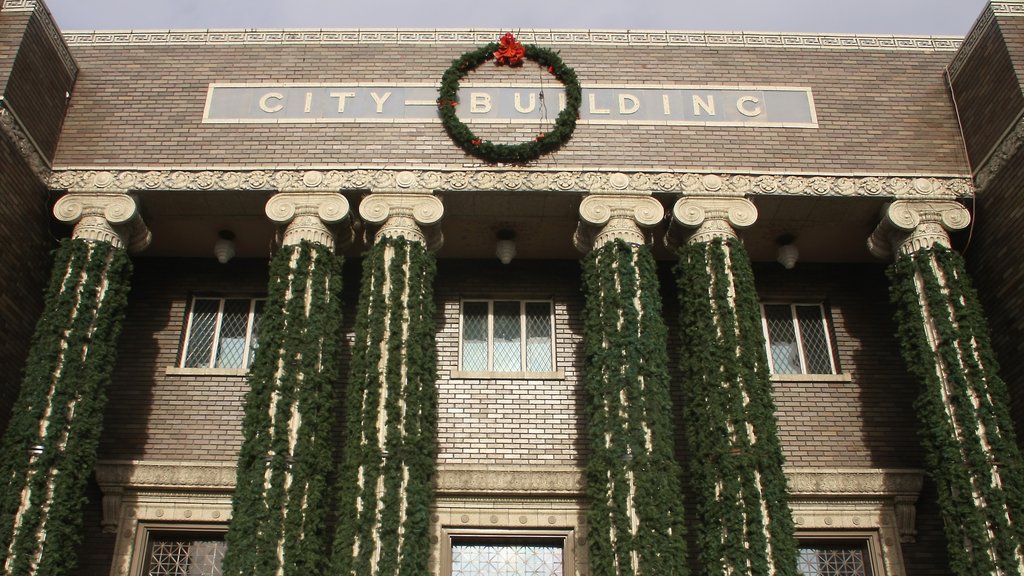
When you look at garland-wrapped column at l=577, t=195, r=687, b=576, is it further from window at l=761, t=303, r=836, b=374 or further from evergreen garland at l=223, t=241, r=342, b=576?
evergreen garland at l=223, t=241, r=342, b=576

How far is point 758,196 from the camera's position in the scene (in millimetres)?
15375

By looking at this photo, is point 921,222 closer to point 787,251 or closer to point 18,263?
point 787,251

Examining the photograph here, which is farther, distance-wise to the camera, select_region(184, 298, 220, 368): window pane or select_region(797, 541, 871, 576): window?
select_region(184, 298, 220, 368): window pane

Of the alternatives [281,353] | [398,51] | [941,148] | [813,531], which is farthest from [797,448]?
[398,51]

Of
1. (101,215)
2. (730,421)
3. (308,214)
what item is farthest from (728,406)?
(101,215)

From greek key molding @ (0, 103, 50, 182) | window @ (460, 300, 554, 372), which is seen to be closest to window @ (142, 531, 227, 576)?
window @ (460, 300, 554, 372)

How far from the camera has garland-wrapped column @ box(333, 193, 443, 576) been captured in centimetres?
1265

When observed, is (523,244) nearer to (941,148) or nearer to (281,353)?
(281,353)

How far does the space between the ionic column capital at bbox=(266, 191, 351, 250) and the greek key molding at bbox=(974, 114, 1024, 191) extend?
9.95 metres

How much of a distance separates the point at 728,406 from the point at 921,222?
4612 millimetres

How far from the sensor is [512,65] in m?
16.7

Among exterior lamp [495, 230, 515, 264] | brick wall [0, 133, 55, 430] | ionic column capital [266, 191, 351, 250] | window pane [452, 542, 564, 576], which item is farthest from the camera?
exterior lamp [495, 230, 515, 264]

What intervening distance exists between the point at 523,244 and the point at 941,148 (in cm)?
702

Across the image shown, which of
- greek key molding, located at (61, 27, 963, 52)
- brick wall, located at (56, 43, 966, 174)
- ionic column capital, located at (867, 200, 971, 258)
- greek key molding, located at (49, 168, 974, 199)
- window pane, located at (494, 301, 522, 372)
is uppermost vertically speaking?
greek key molding, located at (61, 27, 963, 52)
